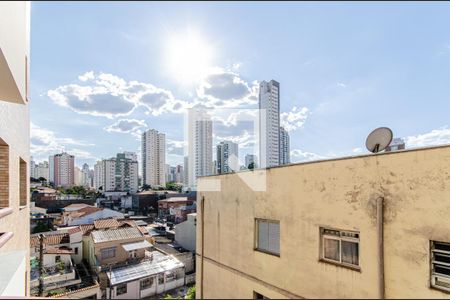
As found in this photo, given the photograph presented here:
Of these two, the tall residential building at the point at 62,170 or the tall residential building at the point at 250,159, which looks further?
the tall residential building at the point at 62,170

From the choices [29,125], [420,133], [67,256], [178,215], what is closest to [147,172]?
[178,215]

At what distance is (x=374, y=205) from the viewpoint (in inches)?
103

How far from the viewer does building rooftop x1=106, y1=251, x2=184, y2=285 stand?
998 cm

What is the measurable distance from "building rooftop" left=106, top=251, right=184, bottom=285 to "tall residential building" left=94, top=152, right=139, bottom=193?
3795 cm

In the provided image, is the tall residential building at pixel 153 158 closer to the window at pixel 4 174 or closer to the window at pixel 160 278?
the window at pixel 160 278

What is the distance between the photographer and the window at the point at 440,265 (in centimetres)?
224

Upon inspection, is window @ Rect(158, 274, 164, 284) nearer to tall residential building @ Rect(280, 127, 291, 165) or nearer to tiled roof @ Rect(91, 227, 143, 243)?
tiled roof @ Rect(91, 227, 143, 243)

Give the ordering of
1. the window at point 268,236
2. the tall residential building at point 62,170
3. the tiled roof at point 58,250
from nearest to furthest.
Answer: the window at point 268,236 < the tiled roof at point 58,250 < the tall residential building at point 62,170

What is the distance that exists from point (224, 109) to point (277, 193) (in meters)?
1.48

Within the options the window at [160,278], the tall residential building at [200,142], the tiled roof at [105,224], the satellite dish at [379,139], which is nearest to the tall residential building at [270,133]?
the tall residential building at [200,142]

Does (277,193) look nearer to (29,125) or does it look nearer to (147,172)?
(29,125)

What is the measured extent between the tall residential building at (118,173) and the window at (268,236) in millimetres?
47307

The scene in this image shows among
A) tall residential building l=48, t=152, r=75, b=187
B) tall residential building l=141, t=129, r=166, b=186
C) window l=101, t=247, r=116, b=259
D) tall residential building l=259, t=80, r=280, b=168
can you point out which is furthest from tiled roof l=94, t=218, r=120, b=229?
tall residential building l=48, t=152, r=75, b=187

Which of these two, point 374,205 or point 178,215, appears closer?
point 374,205
